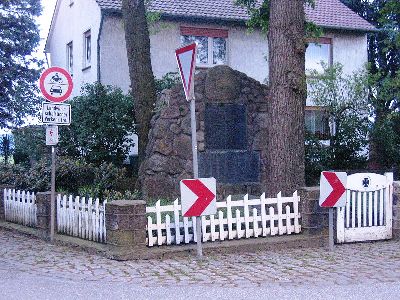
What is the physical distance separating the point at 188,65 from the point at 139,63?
664 cm

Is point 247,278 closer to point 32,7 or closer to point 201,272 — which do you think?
point 201,272

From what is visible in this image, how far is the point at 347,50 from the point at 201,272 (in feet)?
65.0

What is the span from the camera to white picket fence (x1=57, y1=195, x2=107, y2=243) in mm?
9641

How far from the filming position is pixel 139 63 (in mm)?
15062

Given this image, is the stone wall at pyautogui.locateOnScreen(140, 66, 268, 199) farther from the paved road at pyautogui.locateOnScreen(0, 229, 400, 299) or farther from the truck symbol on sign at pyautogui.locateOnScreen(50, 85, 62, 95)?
the paved road at pyautogui.locateOnScreen(0, 229, 400, 299)

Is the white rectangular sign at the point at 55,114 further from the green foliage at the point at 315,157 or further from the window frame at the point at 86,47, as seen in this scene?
the window frame at the point at 86,47

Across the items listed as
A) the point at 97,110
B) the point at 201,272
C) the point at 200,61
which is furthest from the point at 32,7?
the point at 201,272

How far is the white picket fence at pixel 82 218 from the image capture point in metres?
9.64

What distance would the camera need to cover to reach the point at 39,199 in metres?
11.4

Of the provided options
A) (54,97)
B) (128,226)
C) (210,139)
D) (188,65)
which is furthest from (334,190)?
(210,139)

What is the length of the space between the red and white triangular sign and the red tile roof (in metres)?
13.3

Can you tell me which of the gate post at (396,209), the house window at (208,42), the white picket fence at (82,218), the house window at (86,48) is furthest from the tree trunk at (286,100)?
the house window at (86,48)

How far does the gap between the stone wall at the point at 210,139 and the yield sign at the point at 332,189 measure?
4844 millimetres

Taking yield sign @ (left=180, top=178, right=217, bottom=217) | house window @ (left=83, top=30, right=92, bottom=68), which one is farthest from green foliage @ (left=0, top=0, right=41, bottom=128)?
yield sign @ (left=180, top=178, right=217, bottom=217)
